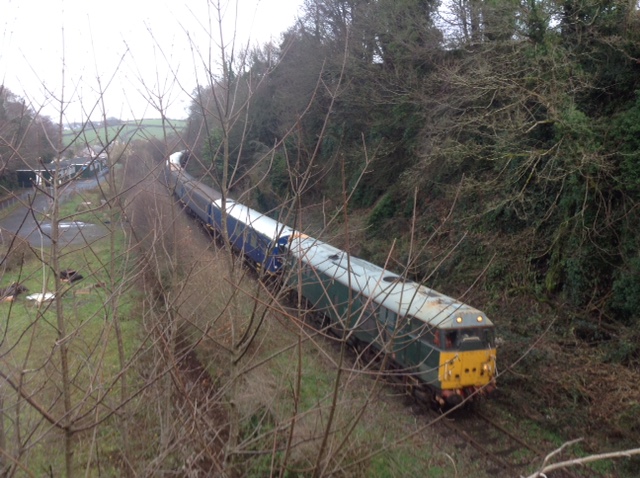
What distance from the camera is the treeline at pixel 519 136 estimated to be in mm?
12273

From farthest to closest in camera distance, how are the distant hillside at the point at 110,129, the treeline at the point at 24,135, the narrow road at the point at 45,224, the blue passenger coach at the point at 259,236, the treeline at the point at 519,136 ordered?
the treeline at the point at 519,136 < the distant hillside at the point at 110,129 < the blue passenger coach at the point at 259,236 < the treeline at the point at 24,135 < the narrow road at the point at 45,224

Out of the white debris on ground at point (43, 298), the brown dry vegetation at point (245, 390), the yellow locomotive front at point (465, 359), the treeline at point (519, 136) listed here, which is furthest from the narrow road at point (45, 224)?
the yellow locomotive front at point (465, 359)

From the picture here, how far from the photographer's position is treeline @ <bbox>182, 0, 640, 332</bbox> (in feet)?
40.3

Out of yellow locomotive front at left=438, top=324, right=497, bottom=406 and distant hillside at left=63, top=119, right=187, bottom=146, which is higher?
distant hillside at left=63, top=119, right=187, bottom=146

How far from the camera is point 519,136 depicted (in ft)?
47.5

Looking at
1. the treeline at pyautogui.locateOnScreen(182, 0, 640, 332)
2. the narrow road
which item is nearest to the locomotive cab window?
the treeline at pyautogui.locateOnScreen(182, 0, 640, 332)

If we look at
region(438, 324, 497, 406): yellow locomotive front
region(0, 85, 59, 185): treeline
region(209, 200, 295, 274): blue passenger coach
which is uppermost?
region(0, 85, 59, 185): treeline

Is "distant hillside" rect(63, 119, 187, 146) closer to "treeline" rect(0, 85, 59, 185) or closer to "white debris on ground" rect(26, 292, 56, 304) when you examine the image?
"treeline" rect(0, 85, 59, 185)

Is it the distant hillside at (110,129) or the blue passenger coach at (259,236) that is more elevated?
the distant hillside at (110,129)

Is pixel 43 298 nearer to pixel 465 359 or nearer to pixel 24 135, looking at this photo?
pixel 24 135

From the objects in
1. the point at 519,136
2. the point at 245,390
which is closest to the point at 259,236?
the point at 245,390

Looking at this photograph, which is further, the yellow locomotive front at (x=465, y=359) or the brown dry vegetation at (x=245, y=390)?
the yellow locomotive front at (x=465, y=359)

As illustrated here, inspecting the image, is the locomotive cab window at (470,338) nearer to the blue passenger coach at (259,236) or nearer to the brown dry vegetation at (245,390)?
the brown dry vegetation at (245,390)

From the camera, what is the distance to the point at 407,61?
19.8 meters
